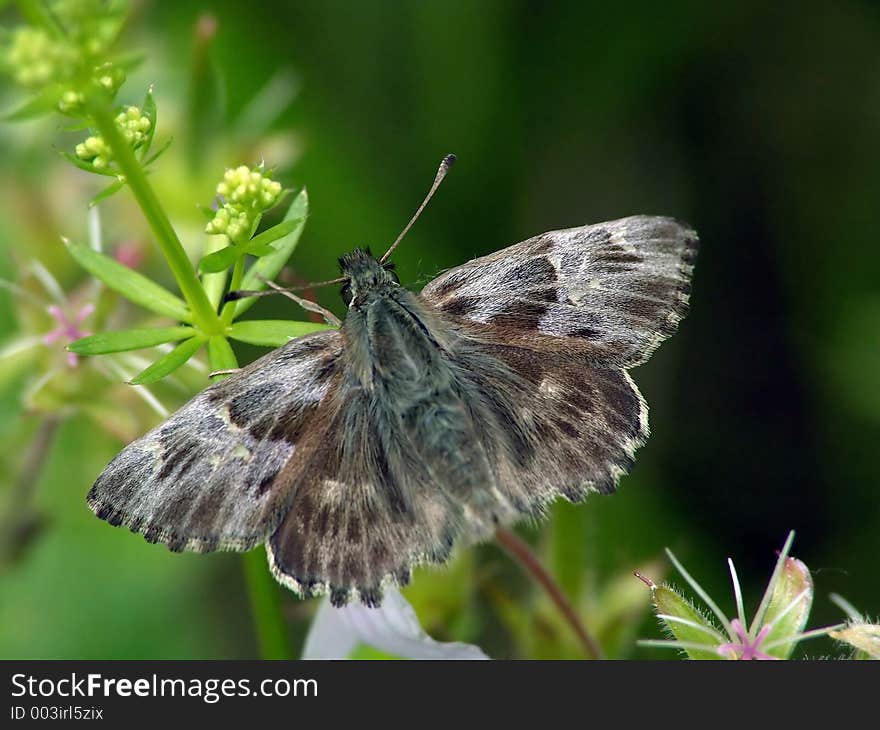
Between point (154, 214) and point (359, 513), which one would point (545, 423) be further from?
point (154, 214)

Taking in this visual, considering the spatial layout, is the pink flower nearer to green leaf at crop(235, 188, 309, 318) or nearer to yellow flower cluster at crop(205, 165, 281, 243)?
green leaf at crop(235, 188, 309, 318)

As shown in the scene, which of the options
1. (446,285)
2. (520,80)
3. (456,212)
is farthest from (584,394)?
(520,80)

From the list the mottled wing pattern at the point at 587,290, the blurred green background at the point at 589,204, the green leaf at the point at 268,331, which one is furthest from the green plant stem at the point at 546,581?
the blurred green background at the point at 589,204

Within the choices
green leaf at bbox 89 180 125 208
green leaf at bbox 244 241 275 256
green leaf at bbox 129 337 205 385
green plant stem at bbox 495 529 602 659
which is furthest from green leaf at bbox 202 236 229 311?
green plant stem at bbox 495 529 602 659

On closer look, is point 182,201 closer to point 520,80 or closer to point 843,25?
point 520,80

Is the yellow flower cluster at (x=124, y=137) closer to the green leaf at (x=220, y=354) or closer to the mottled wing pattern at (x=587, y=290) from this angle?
the green leaf at (x=220, y=354)

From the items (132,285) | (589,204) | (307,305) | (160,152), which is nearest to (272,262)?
(307,305)
